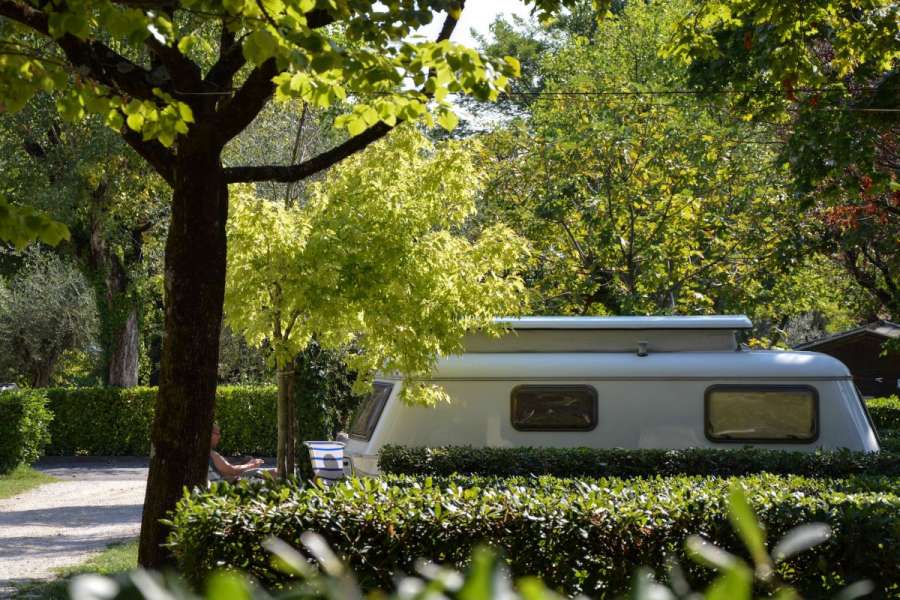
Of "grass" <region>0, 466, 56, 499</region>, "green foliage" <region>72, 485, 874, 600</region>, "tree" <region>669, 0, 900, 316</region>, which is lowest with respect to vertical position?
"grass" <region>0, 466, 56, 499</region>

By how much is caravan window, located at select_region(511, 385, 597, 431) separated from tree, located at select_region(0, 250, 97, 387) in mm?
22285

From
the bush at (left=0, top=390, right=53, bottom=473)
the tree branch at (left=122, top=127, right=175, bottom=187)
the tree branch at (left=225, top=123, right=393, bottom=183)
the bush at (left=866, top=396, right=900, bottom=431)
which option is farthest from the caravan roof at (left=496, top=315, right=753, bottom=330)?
the bush at (left=0, top=390, right=53, bottom=473)

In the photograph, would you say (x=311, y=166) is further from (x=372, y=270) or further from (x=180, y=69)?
(x=372, y=270)

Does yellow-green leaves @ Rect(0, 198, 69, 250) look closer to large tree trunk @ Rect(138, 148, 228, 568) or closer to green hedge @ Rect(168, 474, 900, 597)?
large tree trunk @ Rect(138, 148, 228, 568)

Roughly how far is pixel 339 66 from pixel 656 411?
7347mm

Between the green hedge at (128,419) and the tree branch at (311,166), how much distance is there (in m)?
16.7

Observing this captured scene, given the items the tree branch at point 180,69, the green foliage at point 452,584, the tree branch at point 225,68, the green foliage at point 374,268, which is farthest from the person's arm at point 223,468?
the green foliage at point 452,584

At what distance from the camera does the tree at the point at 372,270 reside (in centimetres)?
1151

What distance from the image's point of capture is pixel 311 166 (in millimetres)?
8273

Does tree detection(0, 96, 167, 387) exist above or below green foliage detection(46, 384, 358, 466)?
above

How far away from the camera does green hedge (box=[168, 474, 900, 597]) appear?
6551 mm

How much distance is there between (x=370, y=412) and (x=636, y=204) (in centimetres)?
744

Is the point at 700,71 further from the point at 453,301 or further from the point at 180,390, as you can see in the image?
the point at 180,390

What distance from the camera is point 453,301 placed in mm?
11984
